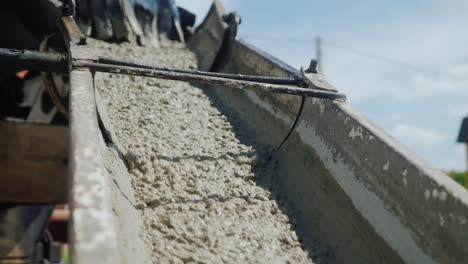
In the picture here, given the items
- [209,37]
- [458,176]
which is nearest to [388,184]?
[209,37]

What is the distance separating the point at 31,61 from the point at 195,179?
0.84 metres

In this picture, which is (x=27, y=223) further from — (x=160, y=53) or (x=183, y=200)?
(x=183, y=200)

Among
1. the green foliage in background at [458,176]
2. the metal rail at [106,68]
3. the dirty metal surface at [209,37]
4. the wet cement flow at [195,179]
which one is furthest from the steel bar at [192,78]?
the green foliage in background at [458,176]

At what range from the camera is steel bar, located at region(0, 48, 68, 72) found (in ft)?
6.95

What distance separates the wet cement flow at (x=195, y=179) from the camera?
69.5 inches

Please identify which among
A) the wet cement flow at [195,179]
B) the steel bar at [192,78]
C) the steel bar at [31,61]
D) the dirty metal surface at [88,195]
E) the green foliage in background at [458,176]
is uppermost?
the steel bar at [192,78]

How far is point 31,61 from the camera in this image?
84.4 inches

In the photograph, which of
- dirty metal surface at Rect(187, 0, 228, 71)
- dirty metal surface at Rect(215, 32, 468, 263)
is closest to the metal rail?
dirty metal surface at Rect(215, 32, 468, 263)

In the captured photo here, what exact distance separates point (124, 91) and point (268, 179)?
3.71 ft

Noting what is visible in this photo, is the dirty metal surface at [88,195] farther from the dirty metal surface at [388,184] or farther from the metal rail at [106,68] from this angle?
the dirty metal surface at [388,184]

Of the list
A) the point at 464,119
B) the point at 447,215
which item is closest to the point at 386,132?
the point at 447,215

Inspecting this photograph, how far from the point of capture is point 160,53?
12.7 feet

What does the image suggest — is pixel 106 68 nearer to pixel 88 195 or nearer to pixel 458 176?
pixel 88 195

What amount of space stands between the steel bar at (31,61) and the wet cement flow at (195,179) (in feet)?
1.36
